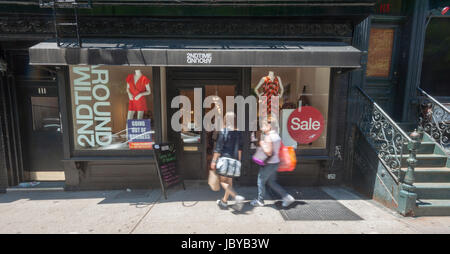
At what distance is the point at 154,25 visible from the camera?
198 inches

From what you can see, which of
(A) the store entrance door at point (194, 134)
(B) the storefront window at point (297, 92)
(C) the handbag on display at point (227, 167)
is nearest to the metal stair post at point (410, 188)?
(B) the storefront window at point (297, 92)

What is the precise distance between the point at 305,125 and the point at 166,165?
3.73 metres

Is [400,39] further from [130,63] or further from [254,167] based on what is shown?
[130,63]

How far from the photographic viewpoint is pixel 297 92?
17.8 feet

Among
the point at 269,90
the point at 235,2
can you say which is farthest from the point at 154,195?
the point at 235,2

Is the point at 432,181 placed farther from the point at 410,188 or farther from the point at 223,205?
the point at 223,205

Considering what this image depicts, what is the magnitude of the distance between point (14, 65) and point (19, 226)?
13.3ft

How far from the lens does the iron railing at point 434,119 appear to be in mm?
5012

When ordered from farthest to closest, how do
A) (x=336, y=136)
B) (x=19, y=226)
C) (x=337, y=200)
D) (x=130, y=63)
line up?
(x=336, y=136) → (x=337, y=200) → (x=130, y=63) → (x=19, y=226)

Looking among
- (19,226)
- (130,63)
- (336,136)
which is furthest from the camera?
(336,136)

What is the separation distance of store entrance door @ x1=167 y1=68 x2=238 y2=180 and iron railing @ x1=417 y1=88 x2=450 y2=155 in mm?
5128

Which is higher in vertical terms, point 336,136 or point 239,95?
point 239,95

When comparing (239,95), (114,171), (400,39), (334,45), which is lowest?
(114,171)

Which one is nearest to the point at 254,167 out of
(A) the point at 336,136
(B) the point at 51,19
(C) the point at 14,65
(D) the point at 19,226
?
(A) the point at 336,136
